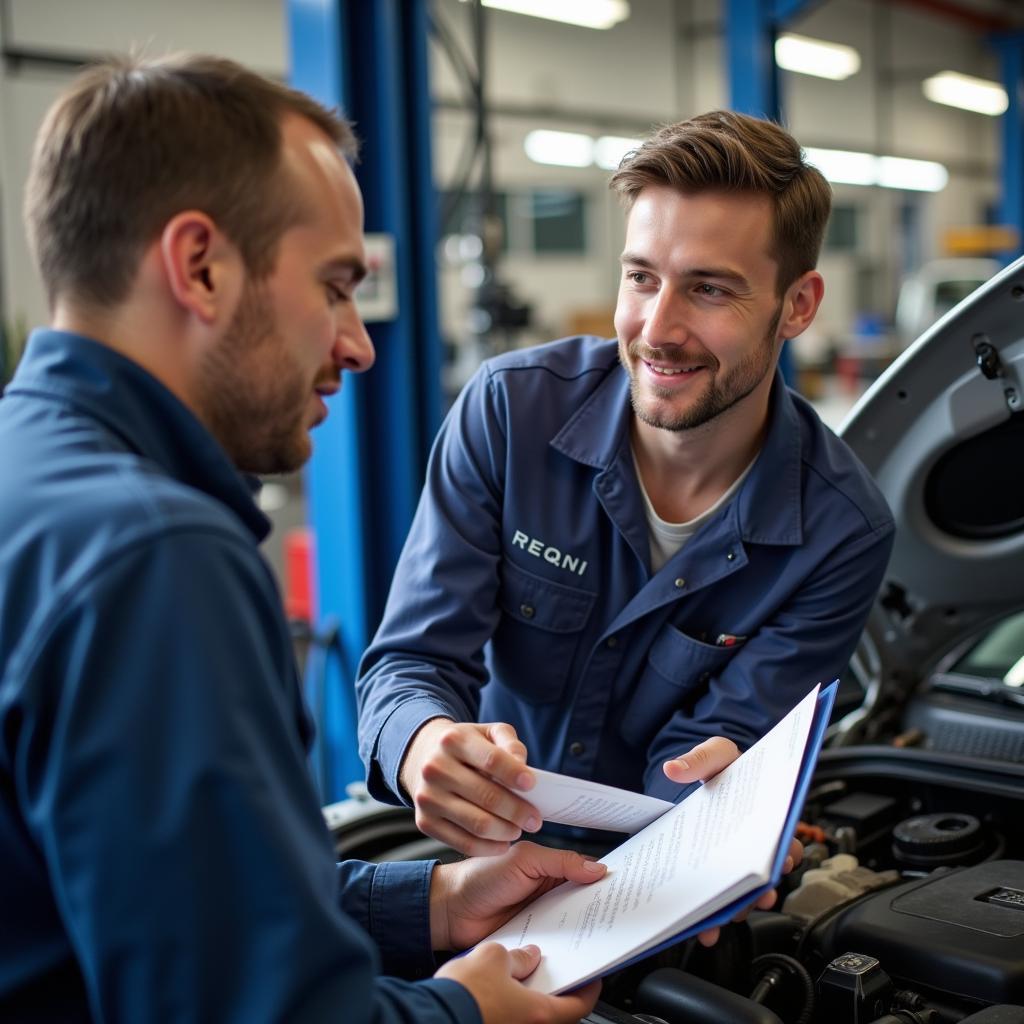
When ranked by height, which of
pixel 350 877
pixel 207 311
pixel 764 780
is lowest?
pixel 350 877

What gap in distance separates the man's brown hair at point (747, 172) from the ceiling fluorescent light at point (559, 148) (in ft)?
33.1

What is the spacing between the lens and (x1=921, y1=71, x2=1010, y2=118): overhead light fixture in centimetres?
1469

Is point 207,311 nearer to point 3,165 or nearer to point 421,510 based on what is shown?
point 421,510

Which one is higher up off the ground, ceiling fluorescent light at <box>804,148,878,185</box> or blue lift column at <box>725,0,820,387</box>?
ceiling fluorescent light at <box>804,148,878,185</box>

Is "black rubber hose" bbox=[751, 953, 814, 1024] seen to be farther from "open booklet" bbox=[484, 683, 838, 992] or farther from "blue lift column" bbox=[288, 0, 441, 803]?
"blue lift column" bbox=[288, 0, 441, 803]

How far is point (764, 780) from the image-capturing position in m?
1.22

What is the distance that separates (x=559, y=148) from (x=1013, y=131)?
4.13m

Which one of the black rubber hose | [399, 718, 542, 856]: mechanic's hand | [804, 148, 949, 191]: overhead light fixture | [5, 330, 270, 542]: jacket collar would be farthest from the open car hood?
[804, 148, 949, 191]: overhead light fixture

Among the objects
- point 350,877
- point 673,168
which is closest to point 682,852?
point 350,877

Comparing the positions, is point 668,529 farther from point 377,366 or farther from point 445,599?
point 377,366

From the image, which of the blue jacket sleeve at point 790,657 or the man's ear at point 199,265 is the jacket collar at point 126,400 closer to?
the man's ear at point 199,265

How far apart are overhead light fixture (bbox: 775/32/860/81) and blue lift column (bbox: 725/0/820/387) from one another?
6.89 metres

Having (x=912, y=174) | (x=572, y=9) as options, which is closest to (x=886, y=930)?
(x=572, y=9)

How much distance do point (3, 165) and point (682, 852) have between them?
260 inches
